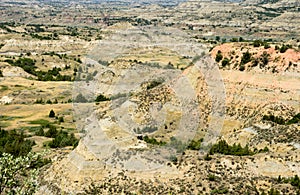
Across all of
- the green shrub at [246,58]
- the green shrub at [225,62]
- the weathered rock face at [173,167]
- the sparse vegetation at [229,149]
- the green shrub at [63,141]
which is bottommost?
the green shrub at [63,141]

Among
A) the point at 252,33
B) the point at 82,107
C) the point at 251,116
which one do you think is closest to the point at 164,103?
the point at 251,116

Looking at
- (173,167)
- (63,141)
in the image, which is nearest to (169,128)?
(63,141)

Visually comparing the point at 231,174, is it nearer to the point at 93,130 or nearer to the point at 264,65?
the point at 93,130

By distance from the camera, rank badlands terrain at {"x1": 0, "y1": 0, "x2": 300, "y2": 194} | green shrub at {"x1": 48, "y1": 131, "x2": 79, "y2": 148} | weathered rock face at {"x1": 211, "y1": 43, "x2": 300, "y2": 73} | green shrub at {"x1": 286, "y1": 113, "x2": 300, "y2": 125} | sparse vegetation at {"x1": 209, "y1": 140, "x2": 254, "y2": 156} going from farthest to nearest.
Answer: weathered rock face at {"x1": 211, "y1": 43, "x2": 300, "y2": 73}, green shrub at {"x1": 48, "y1": 131, "x2": 79, "y2": 148}, green shrub at {"x1": 286, "y1": 113, "x2": 300, "y2": 125}, sparse vegetation at {"x1": 209, "y1": 140, "x2": 254, "y2": 156}, badlands terrain at {"x1": 0, "y1": 0, "x2": 300, "y2": 194}

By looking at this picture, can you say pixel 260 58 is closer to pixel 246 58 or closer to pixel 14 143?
pixel 246 58

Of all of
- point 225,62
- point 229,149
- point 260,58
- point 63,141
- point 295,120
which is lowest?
point 63,141

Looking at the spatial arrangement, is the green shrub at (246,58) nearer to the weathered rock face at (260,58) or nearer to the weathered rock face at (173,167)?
the weathered rock face at (260,58)

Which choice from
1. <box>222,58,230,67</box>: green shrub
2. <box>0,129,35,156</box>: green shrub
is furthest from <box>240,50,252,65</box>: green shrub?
<box>0,129,35,156</box>: green shrub

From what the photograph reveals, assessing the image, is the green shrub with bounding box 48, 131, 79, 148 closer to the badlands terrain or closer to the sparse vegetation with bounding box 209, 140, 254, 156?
the badlands terrain

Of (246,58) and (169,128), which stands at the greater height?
(246,58)

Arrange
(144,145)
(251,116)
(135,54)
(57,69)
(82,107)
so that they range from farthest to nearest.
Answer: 1. (135,54)
2. (57,69)
3. (82,107)
4. (251,116)
5. (144,145)

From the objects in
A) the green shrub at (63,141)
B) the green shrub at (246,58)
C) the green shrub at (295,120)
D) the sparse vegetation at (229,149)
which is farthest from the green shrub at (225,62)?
the green shrub at (63,141)
